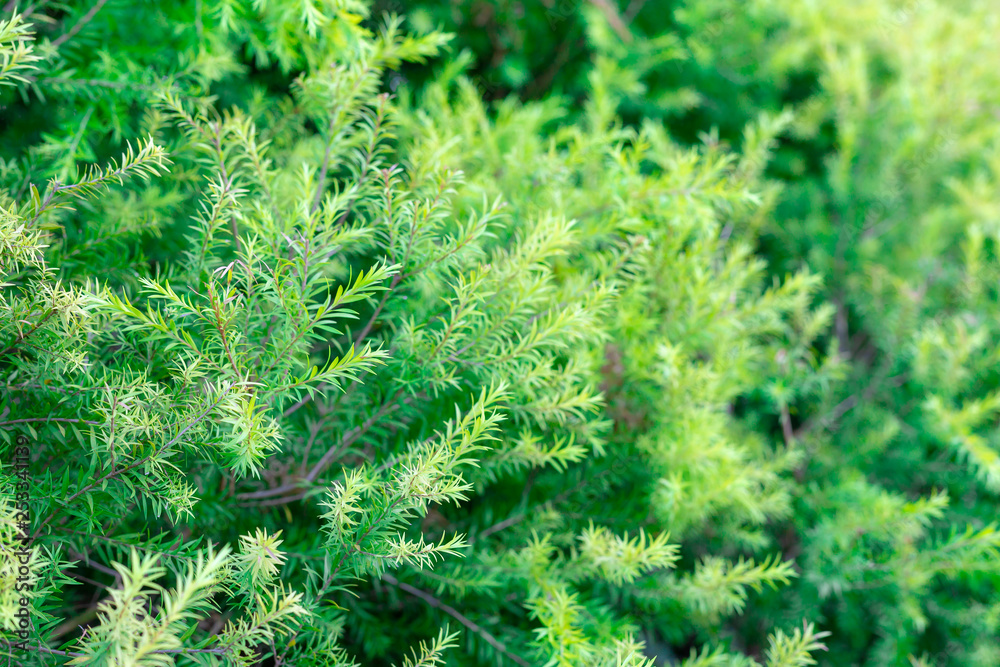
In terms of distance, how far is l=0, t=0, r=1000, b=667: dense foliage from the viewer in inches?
24.4

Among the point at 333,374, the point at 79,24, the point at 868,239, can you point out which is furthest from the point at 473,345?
the point at 868,239

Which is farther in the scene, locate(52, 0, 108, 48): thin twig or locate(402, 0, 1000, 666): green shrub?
locate(402, 0, 1000, 666): green shrub

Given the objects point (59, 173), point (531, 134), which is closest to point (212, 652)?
point (59, 173)

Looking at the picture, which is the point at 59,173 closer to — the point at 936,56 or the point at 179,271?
the point at 179,271

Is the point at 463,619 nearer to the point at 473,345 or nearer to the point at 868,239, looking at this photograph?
→ the point at 473,345

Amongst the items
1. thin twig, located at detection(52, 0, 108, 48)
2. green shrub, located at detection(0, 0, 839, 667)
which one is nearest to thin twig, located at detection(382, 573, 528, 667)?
green shrub, located at detection(0, 0, 839, 667)

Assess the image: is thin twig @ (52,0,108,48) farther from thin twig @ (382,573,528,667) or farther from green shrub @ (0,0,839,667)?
thin twig @ (382,573,528,667)

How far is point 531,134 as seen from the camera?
1261 millimetres

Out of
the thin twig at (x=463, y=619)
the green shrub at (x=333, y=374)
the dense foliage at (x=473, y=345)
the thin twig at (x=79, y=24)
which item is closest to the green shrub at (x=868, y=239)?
the dense foliage at (x=473, y=345)

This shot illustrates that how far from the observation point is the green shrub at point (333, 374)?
0.60m

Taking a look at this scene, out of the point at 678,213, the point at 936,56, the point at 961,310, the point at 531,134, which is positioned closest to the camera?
the point at 678,213

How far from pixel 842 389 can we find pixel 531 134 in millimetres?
961

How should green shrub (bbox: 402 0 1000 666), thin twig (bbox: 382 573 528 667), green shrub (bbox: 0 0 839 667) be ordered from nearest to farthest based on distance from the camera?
green shrub (bbox: 0 0 839 667) < thin twig (bbox: 382 573 528 667) < green shrub (bbox: 402 0 1000 666)

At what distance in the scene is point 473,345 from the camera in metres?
0.72
